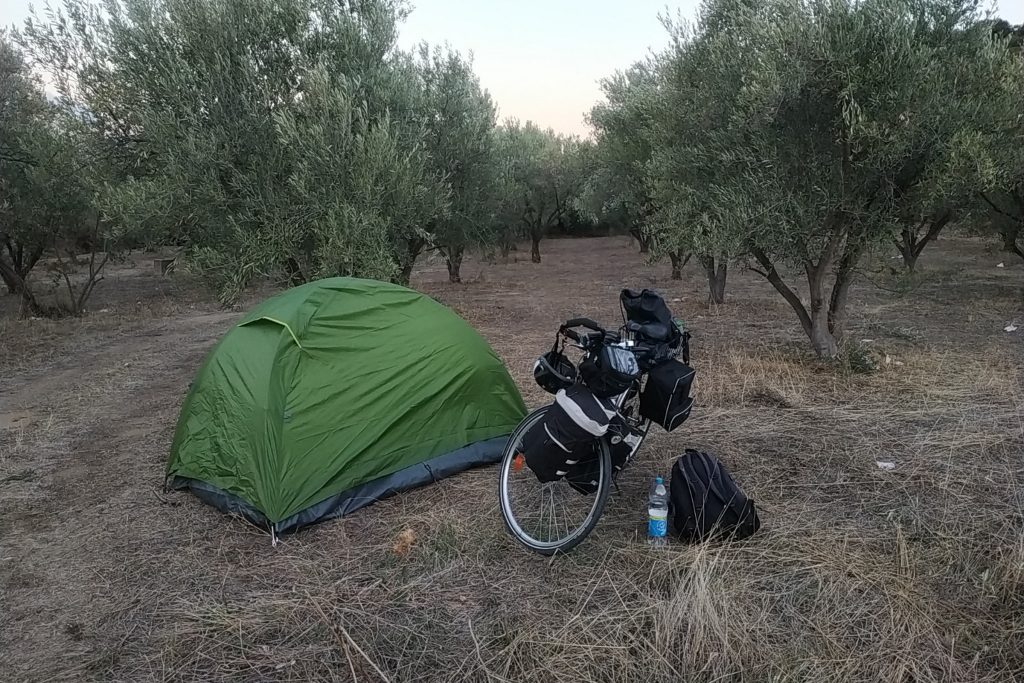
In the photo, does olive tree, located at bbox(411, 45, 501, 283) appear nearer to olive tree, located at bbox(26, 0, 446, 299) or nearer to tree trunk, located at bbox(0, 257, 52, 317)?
olive tree, located at bbox(26, 0, 446, 299)

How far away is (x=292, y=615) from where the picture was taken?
348 cm

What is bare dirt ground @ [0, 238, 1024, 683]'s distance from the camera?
305cm

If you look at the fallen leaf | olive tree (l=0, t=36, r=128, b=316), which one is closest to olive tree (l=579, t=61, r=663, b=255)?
the fallen leaf

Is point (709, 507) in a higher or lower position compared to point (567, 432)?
lower

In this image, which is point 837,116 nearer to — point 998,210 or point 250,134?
point 250,134

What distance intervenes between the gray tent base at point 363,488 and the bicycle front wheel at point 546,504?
51 centimetres

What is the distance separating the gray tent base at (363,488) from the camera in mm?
4461

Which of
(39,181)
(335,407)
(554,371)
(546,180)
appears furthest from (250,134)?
(546,180)

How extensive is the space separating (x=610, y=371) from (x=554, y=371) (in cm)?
50

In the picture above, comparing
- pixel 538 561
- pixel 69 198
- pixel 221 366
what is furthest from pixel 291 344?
pixel 69 198

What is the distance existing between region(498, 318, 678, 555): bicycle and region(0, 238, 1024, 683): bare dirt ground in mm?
164

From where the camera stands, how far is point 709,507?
3818 millimetres

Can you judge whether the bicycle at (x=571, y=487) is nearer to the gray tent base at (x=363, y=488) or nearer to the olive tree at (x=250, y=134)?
the gray tent base at (x=363, y=488)

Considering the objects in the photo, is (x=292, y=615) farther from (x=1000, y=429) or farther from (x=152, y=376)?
(x=152, y=376)
